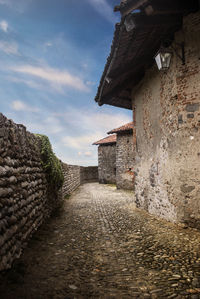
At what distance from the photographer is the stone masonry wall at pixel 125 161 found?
13391 millimetres

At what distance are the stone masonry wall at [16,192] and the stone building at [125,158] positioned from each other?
945cm

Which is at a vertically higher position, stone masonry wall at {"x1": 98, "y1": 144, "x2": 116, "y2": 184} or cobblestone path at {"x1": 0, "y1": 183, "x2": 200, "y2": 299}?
stone masonry wall at {"x1": 98, "y1": 144, "x2": 116, "y2": 184}

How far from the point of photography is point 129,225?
187 inches

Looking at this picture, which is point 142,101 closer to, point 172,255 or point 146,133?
point 146,133

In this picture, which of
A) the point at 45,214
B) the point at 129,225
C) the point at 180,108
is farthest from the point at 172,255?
the point at 45,214

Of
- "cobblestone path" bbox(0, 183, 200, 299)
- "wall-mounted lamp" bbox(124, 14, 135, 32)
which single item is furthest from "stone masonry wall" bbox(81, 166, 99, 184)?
"wall-mounted lamp" bbox(124, 14, 135, 32)

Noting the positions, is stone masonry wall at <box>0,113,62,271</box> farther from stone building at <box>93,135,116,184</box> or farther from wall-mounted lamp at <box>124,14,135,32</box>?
stone building at <box>93,135,116,184</box>

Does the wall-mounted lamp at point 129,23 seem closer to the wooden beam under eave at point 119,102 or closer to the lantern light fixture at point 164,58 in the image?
the lantern light fixture at point 164,58

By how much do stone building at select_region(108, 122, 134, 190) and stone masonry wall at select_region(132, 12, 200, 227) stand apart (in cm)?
762

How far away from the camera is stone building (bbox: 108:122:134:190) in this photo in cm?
1338

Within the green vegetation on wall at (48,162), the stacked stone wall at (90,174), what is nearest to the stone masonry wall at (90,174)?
the stacked stone wall at (90,174)

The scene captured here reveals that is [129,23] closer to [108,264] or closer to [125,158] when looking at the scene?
[108,264]

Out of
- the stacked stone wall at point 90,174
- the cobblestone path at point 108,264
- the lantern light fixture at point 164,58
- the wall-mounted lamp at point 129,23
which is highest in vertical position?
the wall-mounted lamp at point 129,23

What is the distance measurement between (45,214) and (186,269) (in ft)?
12.2
